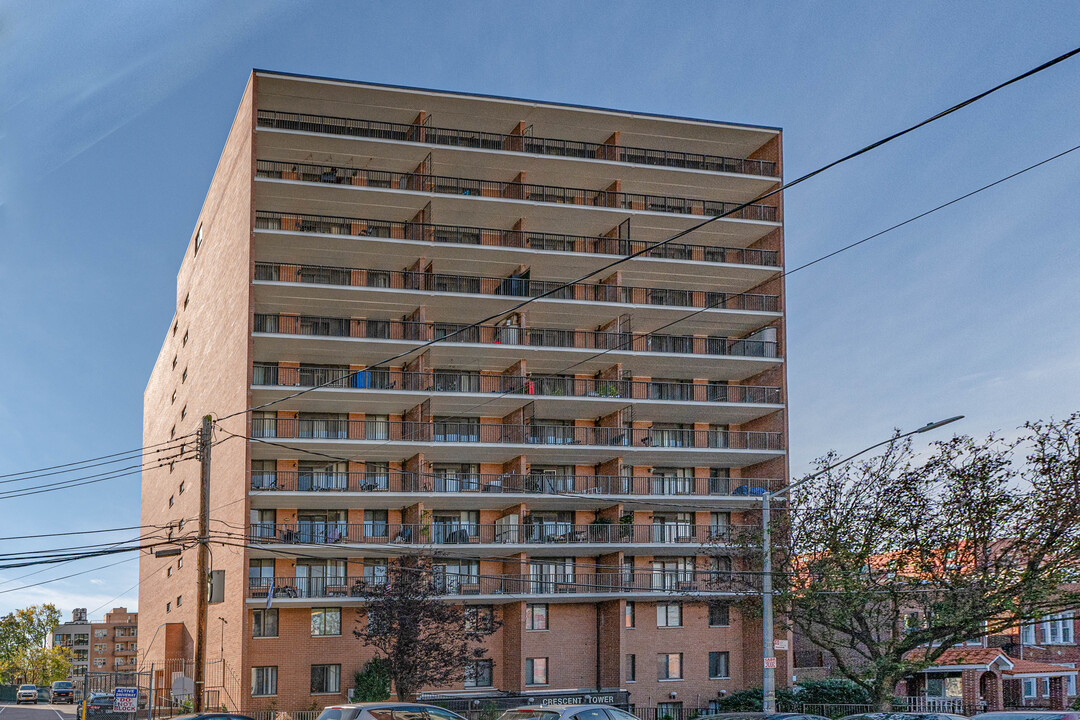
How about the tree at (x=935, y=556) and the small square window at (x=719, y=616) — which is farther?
the small square window at (x=719, y=616)

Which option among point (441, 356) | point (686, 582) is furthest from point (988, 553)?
point (441, 356)

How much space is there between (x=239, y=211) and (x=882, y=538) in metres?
32.0

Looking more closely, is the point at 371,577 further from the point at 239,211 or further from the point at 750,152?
the point at 750,152

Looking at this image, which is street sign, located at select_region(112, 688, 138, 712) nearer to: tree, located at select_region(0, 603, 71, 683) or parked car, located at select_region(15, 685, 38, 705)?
parked car, located at select_region(15, 685, 38, 705)

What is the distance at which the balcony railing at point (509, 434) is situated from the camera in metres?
50.3

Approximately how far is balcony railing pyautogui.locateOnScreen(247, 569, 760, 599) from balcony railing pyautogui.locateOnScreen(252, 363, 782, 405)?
8.53 meters

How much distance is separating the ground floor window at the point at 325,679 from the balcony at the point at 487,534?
560cm

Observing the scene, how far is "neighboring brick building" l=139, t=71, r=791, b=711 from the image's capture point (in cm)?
4922

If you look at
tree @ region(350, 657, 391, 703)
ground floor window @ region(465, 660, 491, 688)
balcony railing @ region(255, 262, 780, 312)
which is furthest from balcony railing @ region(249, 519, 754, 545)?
balcony railing @ region(255, 262, 780, 312)

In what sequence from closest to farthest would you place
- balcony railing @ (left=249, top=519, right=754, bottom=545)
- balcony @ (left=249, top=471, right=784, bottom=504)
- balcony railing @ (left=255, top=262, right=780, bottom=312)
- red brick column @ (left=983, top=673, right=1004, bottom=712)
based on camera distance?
balcony railing @ (left=249, top=519, right=754, bottom=545) → balcony @ (left=249, top=471, right=784, bottom=504) → balcony railing @ (left=255, top=262, right=780, bottom=312) → red brick column @ (left=983, top=673, right=1004, bottom=712)

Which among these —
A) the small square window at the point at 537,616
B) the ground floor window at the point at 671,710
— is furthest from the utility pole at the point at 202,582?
the ground floor window at the point at 671,710

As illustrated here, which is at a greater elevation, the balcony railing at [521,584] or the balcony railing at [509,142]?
the balcony railing at [509,142]

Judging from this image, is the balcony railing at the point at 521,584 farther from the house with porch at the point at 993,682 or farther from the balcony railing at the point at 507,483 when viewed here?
the house with porch at the point at 993,682

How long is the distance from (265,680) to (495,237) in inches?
906
